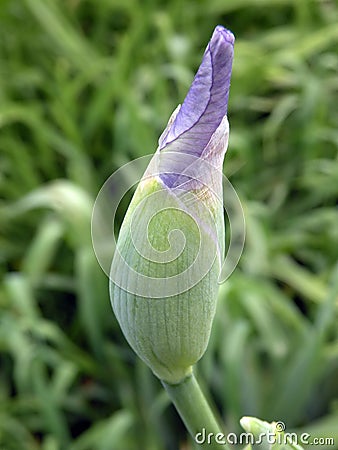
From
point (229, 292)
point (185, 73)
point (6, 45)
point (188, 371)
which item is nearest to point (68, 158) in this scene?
point (185, 73)

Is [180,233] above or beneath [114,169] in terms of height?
above

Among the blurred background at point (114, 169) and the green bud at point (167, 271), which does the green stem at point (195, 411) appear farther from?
the blurred background at point (114, 169)

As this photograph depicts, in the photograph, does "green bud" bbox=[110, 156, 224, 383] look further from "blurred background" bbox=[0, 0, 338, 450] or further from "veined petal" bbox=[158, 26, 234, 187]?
"blurred background" bbox=[0, 0, 338, 450]

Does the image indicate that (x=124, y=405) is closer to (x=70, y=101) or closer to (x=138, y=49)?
(x=70, y=101)

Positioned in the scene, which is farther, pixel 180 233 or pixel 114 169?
pixel 114 169

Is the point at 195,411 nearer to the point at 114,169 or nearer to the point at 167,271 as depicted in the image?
the point at 167,271

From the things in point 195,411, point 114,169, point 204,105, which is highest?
Result: point 204,105

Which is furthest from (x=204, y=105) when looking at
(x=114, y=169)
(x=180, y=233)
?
(x=114, y=169)

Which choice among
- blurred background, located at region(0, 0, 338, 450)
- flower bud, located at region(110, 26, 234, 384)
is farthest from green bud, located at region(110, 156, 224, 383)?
blurred background, located at region(0, 0, 338, 450)
